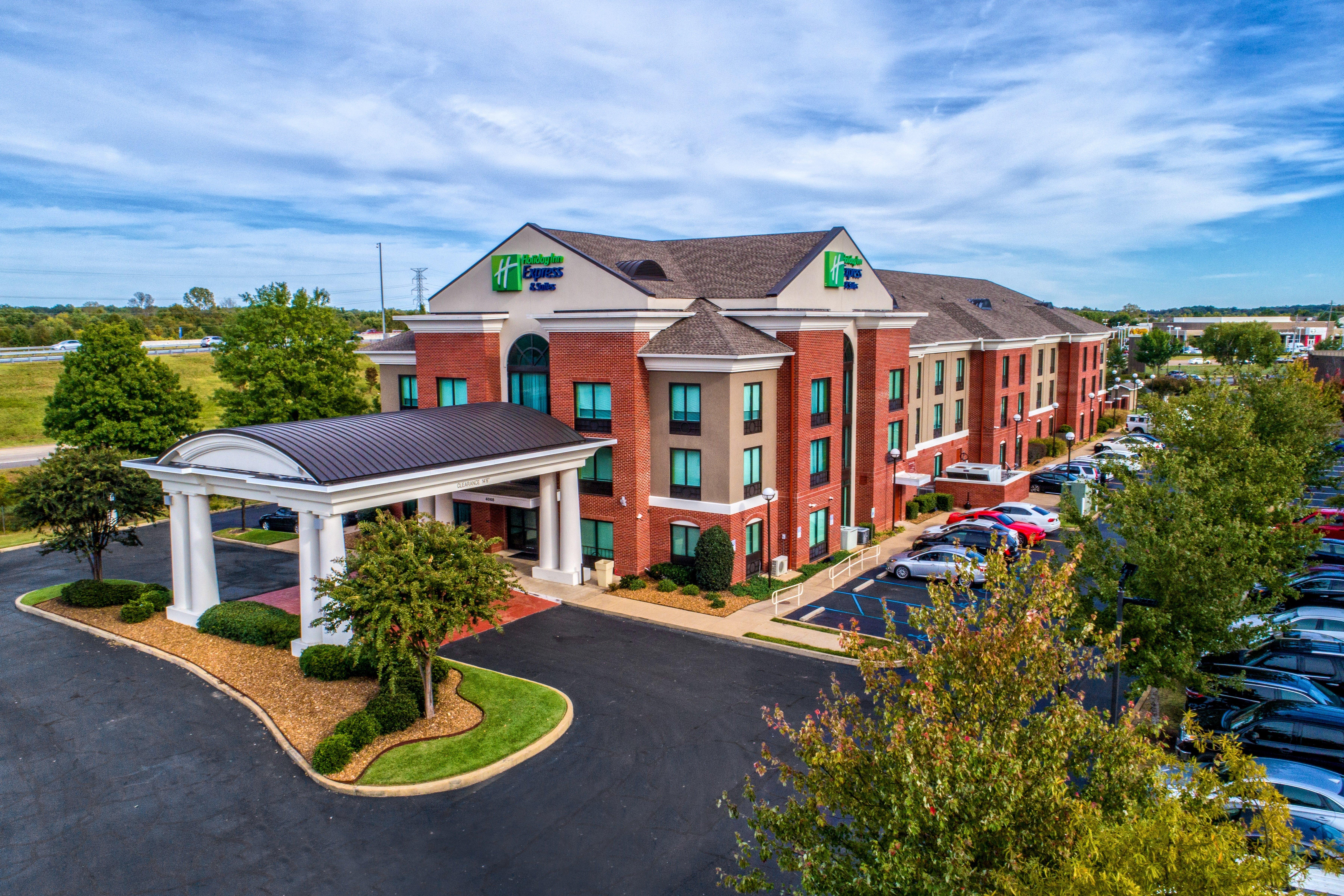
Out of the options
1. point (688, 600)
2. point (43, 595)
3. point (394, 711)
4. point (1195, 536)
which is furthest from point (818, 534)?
point (43, 595)

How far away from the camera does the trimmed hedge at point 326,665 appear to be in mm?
22375

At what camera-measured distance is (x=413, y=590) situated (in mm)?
18828

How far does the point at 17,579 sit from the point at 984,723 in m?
39.1

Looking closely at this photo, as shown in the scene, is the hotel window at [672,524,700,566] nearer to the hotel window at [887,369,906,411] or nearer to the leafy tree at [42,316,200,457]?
the hotel window at [887,369,906,411]

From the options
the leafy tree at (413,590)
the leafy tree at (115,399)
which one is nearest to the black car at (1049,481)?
the leafy tree at (413,590)

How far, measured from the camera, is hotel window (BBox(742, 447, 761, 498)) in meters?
31.3

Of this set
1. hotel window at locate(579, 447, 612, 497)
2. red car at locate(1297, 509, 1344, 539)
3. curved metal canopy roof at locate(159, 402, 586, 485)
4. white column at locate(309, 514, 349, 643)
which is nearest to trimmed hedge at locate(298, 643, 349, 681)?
white column at locate(309, 514, 349, 643)

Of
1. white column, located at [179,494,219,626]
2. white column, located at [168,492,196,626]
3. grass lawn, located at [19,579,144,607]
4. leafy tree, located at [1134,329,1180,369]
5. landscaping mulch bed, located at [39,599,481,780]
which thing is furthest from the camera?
leafy tree, located at [1134,329,1180,369]

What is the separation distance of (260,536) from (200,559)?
15605 millimetres

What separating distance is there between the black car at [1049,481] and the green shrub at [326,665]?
39.4m

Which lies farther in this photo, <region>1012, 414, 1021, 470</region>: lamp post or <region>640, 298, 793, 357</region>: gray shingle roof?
<region>1012, 414, 1021, 470</region>: lamp post

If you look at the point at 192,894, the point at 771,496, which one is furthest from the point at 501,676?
the point at 771,496

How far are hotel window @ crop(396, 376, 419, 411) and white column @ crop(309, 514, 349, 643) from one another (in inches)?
754

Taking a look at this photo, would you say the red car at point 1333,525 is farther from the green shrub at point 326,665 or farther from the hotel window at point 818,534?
the green shrub at point 326,665
